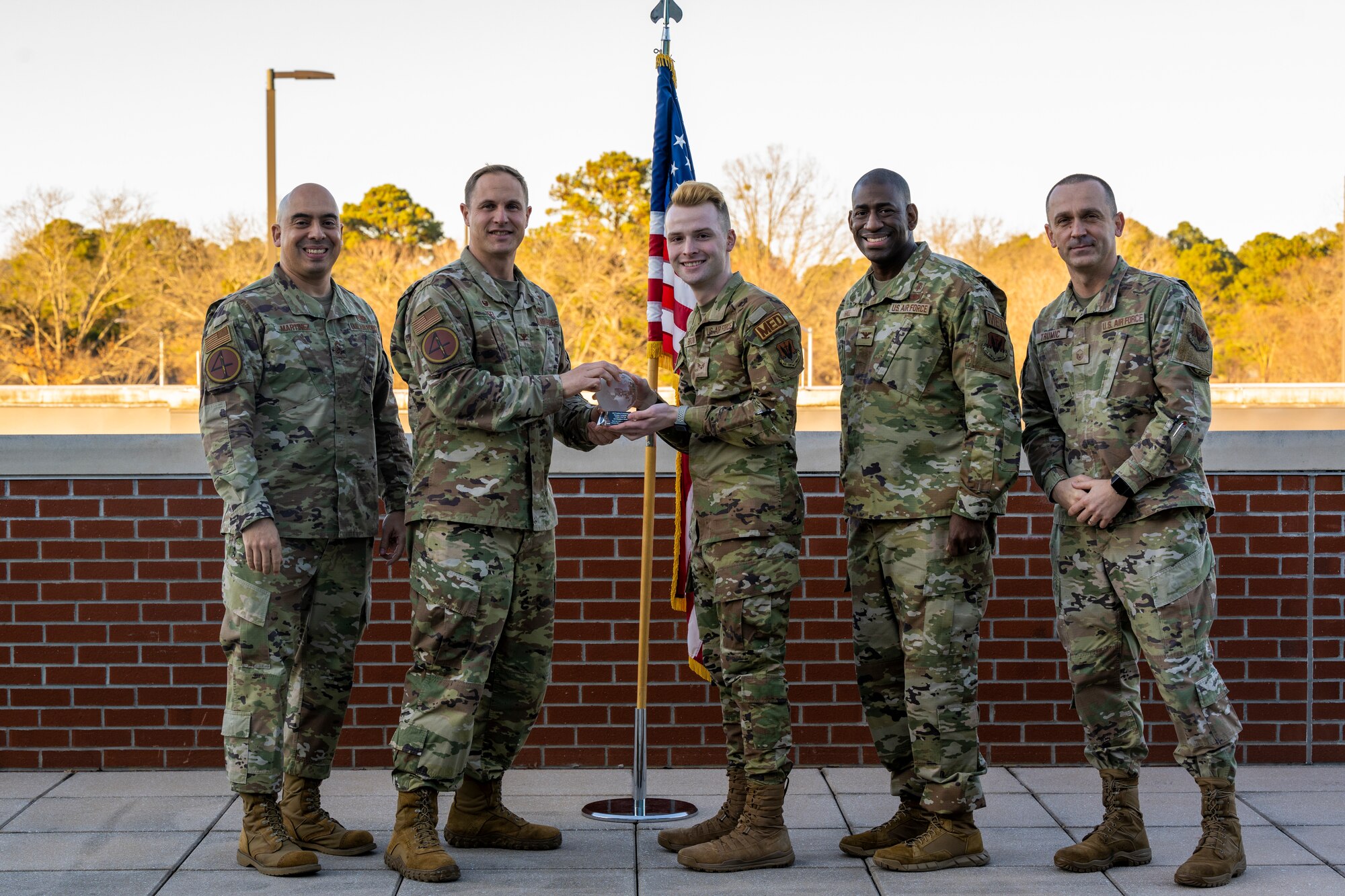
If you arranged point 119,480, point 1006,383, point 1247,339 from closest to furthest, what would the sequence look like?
point 1006,383 → point 119,480 → point 1247,339

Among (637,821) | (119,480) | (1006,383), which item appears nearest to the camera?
(1006,383)

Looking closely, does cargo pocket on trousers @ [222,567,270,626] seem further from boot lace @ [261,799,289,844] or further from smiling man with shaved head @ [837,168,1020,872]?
smiling man with shaved head @ [837,168,1020,872]

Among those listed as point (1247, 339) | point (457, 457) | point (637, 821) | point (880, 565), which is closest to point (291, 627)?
point (457, 457)

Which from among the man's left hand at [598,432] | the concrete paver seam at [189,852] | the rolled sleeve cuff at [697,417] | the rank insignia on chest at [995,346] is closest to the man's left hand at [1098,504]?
the rank insignia on chest at [995,346]

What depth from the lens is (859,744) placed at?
17.5 ft

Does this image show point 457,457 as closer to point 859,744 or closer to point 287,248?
point 287,248

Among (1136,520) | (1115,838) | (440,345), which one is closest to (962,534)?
(1136,520)

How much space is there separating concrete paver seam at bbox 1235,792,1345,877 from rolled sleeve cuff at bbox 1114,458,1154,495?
4.51ft

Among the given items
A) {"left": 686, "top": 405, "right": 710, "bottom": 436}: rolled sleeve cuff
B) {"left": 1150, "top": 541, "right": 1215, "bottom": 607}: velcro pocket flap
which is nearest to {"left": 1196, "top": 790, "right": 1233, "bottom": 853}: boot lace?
{"left": 1150, "top": 541, "right": 1215, "bottom": 607}: velcro pocket flap

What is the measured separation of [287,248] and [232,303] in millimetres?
254

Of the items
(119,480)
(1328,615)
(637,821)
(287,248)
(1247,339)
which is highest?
(1247,339)

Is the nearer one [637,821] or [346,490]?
[346,490]

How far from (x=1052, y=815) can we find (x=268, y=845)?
2.73 metres

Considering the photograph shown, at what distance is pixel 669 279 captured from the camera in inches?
186
